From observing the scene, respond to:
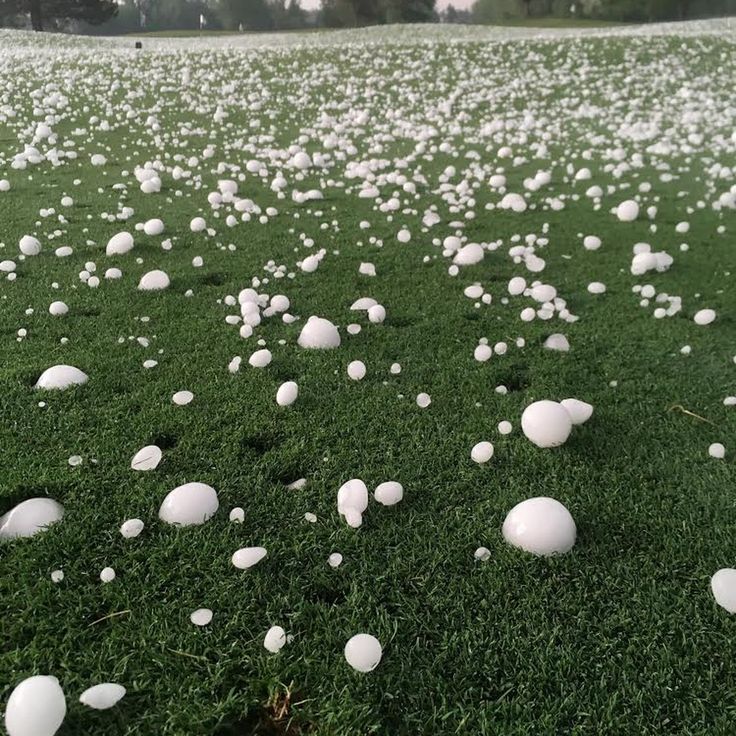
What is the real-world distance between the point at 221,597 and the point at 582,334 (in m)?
1.99

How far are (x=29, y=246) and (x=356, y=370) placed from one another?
2269 millimetres

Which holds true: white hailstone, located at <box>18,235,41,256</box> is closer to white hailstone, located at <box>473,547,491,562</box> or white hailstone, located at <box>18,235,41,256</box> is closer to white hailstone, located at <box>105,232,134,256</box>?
white hailstone, located at <box>105,232,134,256</box>

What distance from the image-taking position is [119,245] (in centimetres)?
342

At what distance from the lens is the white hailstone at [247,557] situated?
4.75 feet

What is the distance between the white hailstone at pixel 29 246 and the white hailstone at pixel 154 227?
2.08 ft

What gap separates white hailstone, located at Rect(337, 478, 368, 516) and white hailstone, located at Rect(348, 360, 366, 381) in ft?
2.28

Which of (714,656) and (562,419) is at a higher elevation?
(562,419)

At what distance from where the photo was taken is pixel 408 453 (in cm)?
→ 191

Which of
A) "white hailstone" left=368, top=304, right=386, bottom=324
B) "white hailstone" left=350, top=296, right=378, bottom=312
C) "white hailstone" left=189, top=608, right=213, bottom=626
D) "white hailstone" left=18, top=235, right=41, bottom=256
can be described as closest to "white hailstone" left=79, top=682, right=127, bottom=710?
"white hailstone" left=189, top=608, right=213, bottom=626

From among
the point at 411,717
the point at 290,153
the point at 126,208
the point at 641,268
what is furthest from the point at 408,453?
the point at 290,153

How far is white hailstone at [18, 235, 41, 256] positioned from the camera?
131 inches

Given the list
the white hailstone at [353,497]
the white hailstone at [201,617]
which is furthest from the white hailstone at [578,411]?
the white hailstone at [201,617]

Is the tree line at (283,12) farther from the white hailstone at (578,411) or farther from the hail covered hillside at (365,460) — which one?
the white hailstone at (578,411)

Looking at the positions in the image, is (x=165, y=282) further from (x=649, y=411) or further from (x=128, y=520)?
(x=649, y=411)
